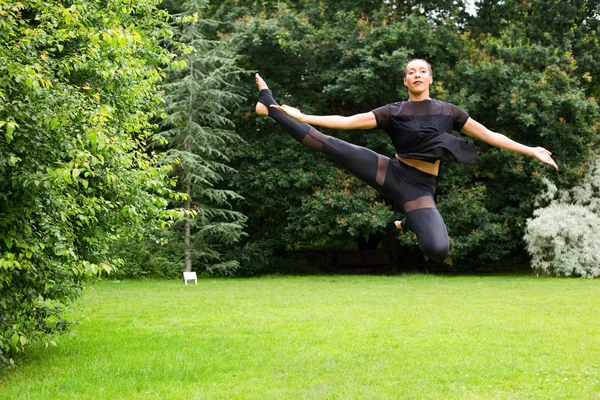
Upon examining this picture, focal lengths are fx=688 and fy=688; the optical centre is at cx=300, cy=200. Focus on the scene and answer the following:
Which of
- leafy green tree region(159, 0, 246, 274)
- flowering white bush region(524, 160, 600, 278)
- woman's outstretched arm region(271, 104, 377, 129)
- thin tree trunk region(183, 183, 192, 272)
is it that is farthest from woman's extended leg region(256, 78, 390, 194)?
thin tree trunk region(183, 183, 192, 272)

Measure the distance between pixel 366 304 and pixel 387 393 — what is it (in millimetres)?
6922

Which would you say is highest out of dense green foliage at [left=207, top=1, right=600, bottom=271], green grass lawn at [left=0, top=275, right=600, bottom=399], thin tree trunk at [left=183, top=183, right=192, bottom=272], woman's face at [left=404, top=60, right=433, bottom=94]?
dense green foliage at [left=207, top=1, right=600, bottom=271]

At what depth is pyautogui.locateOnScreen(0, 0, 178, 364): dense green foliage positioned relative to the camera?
5.54m

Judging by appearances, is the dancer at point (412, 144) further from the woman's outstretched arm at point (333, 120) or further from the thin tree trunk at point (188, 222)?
the thin tree trunk at point (188, 222)

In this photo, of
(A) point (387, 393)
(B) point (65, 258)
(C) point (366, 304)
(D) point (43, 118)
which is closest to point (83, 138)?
(D) point (43, 118)

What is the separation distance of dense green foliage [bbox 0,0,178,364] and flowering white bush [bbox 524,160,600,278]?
14.0 metres

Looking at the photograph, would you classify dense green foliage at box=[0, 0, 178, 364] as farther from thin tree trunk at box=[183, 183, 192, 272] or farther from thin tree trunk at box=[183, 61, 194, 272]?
thin tree trunk at box=[183, 183, 192, 272]

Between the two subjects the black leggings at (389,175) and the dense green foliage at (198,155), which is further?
the dense green foliage at (198,155)

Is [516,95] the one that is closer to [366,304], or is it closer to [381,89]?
[381,89]

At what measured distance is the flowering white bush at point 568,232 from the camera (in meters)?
19.3

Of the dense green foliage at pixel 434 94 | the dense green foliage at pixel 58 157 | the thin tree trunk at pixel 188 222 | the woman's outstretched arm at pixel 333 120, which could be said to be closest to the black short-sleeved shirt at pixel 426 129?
the woman's outstretched arm at pixel 333 120

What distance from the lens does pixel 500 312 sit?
12.8m

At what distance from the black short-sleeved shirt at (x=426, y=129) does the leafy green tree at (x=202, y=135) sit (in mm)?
13963

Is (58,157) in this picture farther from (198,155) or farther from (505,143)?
(198,155)
